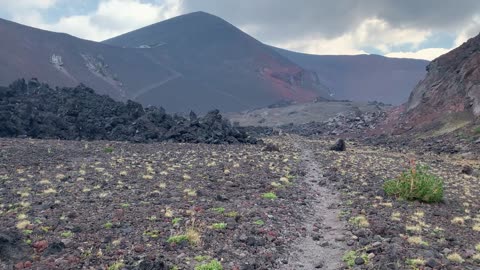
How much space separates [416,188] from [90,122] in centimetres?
3009

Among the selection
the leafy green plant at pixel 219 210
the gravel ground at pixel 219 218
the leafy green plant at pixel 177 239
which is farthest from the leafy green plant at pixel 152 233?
the leafy green plant at pixel 219 210

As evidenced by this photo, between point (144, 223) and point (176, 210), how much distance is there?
5.12 ft

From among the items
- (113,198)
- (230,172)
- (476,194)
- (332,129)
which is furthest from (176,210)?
(332,129)

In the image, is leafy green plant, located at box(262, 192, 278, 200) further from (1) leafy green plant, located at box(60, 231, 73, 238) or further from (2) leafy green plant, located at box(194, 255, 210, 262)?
(1) leafy green plant, located at box(60, 231, 73, 238)

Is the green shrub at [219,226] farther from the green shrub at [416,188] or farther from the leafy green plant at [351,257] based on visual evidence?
the green shrub at [416,188]

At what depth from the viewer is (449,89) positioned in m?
51.7

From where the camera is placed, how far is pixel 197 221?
469 inches

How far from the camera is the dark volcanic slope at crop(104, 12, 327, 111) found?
131m

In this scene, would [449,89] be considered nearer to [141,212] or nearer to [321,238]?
[321,238]

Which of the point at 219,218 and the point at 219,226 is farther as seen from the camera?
the point at 219,218

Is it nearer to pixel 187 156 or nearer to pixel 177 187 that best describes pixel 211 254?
pixel 177 187

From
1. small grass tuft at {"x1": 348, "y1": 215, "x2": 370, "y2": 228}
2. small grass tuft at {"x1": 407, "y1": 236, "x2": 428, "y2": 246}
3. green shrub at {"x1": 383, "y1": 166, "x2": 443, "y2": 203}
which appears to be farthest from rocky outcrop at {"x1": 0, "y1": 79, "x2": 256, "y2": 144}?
small grass tuft at {"x1": 407, "y1": 236, "x2": 428, "y2": 246}

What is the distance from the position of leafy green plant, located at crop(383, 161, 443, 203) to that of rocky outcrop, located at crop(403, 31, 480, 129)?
29233mm

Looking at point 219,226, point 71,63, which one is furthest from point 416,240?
point 71,63
